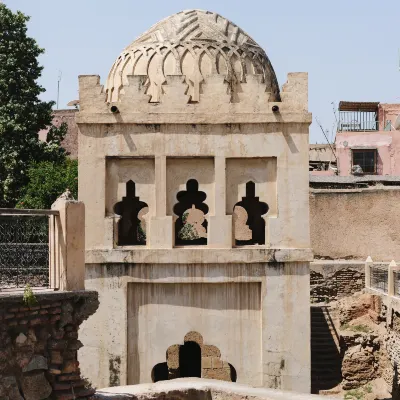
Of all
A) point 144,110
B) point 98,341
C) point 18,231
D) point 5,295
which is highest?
point 144,110

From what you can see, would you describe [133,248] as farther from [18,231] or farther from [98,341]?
[18,231]

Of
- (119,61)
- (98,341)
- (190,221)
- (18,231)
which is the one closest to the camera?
(18,231)

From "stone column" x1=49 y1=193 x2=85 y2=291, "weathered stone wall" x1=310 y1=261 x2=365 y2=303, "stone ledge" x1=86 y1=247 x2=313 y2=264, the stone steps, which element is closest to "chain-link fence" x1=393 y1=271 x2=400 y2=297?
the stone steps

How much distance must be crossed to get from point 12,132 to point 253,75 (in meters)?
12.0

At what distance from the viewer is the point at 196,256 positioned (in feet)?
42.0

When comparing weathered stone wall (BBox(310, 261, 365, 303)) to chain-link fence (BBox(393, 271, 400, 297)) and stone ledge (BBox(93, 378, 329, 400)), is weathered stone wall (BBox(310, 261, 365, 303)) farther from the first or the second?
stone ledge (BBox(93, 378, 329, 400))

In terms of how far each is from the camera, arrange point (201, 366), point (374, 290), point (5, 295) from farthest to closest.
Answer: point (374, 290)
point (201, 366)
point (5, 295)

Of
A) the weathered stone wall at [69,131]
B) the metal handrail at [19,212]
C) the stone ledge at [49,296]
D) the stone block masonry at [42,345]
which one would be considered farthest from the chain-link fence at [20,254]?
the weathered stone wall at [69,131]

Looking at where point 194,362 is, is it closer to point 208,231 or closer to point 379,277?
point 208,231

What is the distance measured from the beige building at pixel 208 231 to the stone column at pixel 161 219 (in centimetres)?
2

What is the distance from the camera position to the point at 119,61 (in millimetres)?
14055

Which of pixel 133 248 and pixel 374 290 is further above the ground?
pixel 133 248

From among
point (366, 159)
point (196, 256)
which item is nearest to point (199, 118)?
point (196, 256)

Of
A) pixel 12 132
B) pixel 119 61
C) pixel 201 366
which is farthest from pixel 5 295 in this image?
pixel 12 132
